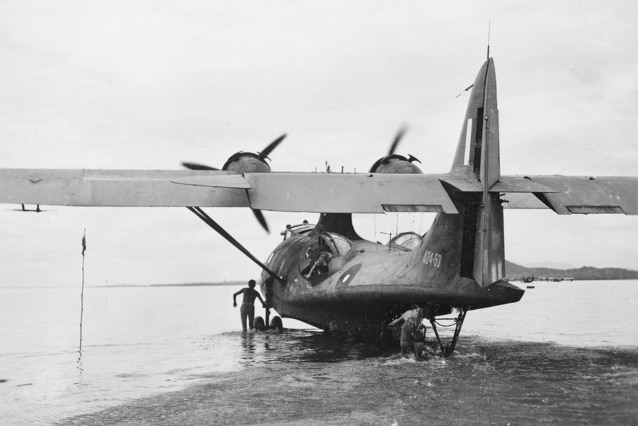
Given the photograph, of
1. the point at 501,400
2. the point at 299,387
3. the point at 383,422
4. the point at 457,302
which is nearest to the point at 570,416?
the point at 501,400

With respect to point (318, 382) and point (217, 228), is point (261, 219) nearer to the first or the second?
point (217, 228)

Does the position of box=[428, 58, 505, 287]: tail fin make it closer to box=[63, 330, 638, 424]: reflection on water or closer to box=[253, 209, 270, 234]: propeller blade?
box=[63, 330, 638, 424]: reflection on water

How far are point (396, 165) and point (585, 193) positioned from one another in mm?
6265

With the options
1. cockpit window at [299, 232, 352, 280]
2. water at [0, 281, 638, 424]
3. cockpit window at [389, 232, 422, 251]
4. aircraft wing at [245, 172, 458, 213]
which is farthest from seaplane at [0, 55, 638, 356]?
cockpit window at [389, 232, 422, 251]

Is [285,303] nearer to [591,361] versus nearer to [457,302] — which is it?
[457,302]

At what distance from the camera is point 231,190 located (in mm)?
14938

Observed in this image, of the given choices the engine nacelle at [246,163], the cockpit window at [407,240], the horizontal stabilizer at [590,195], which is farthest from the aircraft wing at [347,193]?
the cockpit window at [407,240]

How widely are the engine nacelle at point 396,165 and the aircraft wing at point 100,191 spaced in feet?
19.2

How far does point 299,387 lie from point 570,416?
4536mm

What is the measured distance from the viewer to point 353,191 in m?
13.0

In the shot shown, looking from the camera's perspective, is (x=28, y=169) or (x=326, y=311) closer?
(x=28, y=169)

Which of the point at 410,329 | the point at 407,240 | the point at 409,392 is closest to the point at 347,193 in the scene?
the point at 409,392

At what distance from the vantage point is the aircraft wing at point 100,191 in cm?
1410

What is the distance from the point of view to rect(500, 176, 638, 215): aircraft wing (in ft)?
45.0
